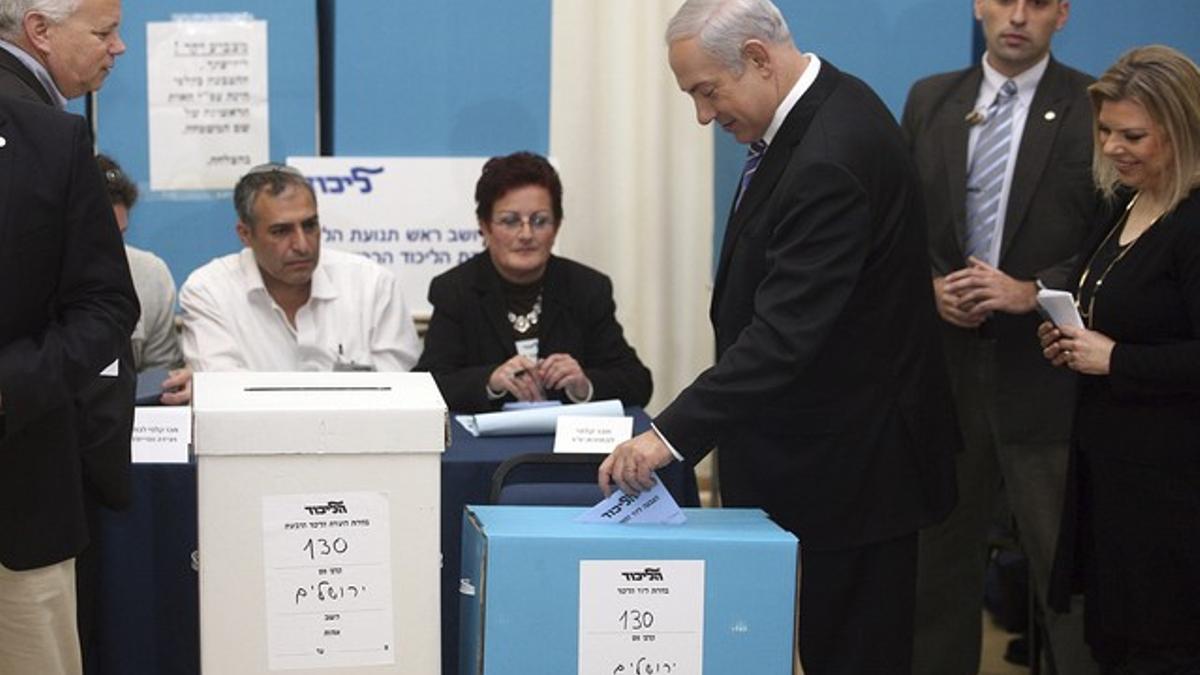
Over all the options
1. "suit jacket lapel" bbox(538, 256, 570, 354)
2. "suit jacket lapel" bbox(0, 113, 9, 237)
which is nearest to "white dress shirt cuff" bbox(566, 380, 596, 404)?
"suit jacket lapel" bbox(538, 256, 570, 354)

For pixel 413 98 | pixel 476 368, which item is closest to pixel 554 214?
pixel 476 368

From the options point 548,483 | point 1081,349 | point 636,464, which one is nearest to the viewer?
point 636,464

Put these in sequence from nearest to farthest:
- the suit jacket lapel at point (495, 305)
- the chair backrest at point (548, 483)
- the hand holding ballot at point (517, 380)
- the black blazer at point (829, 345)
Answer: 1. the black blazer at point (829, 345)
2. the chair backrest at point (548, 483)
3. the hand holding ballot at point (517, 380)
4. the suit jacket lapel at point (495, 305)

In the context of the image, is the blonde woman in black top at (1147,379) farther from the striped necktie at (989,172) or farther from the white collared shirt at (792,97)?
the white collared shirt at (792,97)

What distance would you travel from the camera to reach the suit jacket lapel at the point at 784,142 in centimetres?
279

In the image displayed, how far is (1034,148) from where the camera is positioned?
393 centimetres

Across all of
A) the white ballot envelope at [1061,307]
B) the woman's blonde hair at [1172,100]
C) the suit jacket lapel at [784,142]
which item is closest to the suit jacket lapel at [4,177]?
the suit jacket lapel at [784,142]

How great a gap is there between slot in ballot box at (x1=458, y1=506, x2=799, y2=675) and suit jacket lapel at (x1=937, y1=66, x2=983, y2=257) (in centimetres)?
171

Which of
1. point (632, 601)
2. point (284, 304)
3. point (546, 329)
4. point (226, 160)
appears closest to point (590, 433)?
point (546, 329)

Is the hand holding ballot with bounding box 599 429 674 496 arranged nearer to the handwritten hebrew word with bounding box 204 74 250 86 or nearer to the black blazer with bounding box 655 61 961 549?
the black blazer with bounding box 655 61 961 549

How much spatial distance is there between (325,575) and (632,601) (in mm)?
466

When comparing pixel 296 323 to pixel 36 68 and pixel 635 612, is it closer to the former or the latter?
pixel 36 68

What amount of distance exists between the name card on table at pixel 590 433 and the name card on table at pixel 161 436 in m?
0.76

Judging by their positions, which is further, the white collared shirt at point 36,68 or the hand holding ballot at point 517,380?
the hand holding ballot at point 517,380
